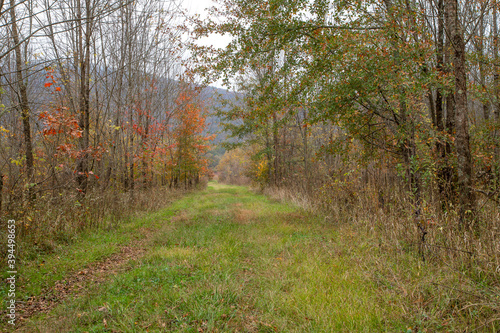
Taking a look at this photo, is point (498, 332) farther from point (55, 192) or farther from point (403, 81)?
point (55, 192)

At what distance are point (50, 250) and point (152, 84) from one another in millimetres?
9810

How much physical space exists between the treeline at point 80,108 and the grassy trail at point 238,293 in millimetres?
2509

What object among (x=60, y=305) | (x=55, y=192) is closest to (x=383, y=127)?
(x=60, y=305)

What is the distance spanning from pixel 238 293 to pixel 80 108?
24.5 feet

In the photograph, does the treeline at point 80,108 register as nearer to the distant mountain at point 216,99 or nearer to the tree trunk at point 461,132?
the distant mountain at point 216,99

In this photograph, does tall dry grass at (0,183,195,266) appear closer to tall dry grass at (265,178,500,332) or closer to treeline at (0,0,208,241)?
treeline at (0,0,208,241)

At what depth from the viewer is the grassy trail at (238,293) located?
113 inches

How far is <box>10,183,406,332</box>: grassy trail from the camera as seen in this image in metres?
2.88

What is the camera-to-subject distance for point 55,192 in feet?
22.6

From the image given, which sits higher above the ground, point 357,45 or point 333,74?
point 357,45

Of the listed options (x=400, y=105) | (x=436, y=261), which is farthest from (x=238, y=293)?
(x=400, y=105)

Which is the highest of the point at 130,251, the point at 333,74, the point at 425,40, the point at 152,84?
the point at 152,84

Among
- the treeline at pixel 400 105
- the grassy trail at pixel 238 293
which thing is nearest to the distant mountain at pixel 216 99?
the treeline at pixel 400 105

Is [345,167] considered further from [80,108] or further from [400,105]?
[80,108]
